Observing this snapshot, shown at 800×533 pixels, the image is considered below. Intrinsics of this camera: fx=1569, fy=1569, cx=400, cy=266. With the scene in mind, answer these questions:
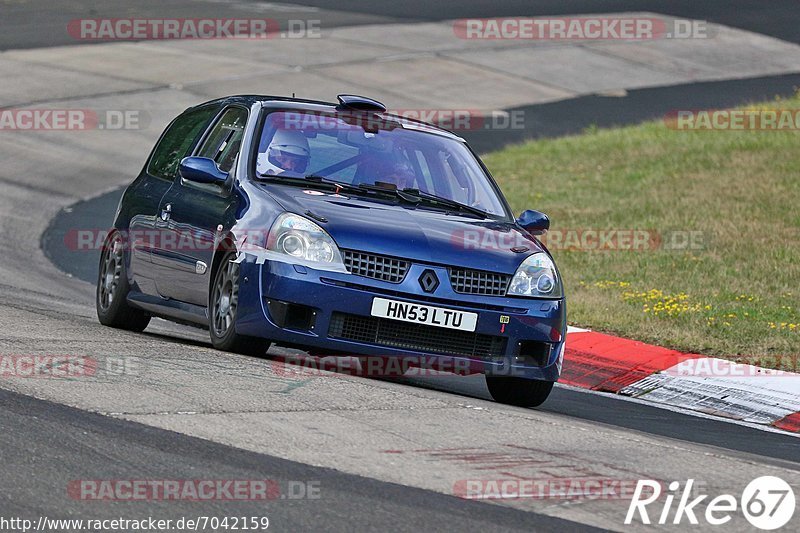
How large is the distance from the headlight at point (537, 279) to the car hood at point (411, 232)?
2.1 inches

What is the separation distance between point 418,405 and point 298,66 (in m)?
21.0

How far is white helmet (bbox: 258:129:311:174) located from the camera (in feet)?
30.6

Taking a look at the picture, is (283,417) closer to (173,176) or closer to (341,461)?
(341,461)

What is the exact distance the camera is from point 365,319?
8414mm

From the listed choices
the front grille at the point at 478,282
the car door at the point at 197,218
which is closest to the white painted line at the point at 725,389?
the front grille at the point at 478,282

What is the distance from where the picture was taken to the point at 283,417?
7.03 meters

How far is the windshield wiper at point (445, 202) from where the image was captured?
941 centimetres
